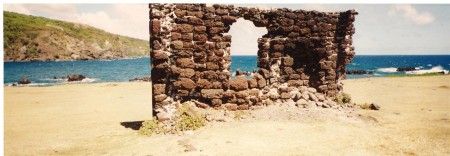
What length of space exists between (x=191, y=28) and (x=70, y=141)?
4086mm

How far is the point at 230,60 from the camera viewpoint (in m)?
8.33

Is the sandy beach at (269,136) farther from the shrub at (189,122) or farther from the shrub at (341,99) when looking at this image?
the shrub at (341,99)

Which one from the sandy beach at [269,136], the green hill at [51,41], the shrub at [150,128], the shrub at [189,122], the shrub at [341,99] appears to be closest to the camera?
the sandy beach at [269,136]

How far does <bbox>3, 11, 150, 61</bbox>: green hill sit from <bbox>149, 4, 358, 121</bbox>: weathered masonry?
93.0 meters

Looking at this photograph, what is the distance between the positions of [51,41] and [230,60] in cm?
9866

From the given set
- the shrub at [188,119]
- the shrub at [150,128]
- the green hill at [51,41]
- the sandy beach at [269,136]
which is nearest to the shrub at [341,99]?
the sandy beach at [269,136]

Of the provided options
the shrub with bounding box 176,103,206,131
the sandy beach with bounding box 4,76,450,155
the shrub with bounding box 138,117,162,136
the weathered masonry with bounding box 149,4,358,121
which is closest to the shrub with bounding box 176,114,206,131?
the shrub with bounding box 176,103,206,131

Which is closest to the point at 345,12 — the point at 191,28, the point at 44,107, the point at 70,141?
the point at 191,28

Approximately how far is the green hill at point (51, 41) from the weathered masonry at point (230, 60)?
92994mm

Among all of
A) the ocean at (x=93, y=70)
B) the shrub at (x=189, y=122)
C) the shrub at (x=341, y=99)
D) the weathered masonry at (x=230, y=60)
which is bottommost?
the ocean at (x=93, y=70)

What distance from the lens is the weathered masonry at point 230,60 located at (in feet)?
25.8

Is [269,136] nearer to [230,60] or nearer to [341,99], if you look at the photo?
[230,60]

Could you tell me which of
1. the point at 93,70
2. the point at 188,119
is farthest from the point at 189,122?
the point at 93,70

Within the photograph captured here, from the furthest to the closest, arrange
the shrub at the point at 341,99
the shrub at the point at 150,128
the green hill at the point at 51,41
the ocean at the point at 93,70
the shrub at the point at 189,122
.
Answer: the green hill at the point at 51,41 → the ocean at the point at 93,70 → the shrub at the point at 341,99 → the shrub at the point at 189,122 → the shrub at the point at 150,128
